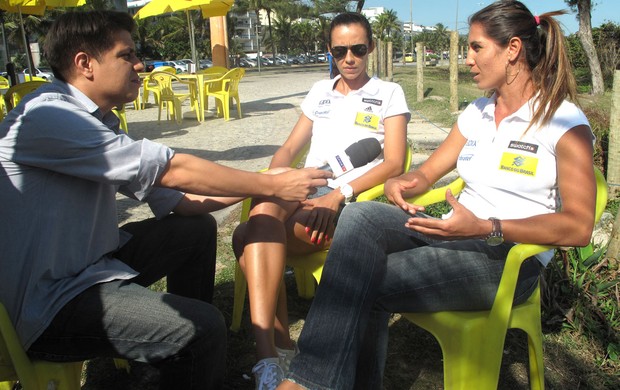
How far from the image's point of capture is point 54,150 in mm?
1772

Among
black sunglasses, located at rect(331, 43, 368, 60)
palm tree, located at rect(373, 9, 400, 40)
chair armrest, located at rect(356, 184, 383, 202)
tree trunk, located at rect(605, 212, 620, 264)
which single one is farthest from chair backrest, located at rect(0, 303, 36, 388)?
palm tree, located at rect(373, 9, 400, 40)

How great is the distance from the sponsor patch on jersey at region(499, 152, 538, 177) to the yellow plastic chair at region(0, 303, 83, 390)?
1.71 meters

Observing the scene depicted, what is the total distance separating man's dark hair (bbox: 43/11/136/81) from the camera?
6.62ft

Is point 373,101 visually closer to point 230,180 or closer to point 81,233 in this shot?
point 230,180

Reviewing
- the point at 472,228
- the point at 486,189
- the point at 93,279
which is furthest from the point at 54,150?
the point at 486,189

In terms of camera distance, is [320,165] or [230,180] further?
[320,165]

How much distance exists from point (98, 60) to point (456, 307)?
1.55 m

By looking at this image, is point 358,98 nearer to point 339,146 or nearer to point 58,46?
point 339,146

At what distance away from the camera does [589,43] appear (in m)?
16.3

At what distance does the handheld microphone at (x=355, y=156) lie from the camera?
9.51ft

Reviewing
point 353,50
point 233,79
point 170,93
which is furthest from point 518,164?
point 233,79

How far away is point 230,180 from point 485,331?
104cm

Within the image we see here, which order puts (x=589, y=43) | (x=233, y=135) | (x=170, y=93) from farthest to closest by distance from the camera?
(x=589, y=43) → (x=170, y=93) → (x=233, y=135)

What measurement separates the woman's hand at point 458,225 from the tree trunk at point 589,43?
16032 millimetres
